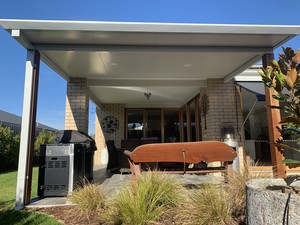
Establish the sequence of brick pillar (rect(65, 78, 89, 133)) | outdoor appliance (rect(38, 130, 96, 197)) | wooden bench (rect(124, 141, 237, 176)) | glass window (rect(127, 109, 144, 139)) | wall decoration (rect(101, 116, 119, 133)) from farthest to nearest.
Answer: glass window (rect(127, 109, 144, 139)) < wall decoration (rect(101, 116, 119, 133)) < brick pillar (rect(65, 78, 89, 133)) < outdoor appliance (rect(38, 130, 96, 197)) < wooden bench (rect(124, 141, 237, 176))

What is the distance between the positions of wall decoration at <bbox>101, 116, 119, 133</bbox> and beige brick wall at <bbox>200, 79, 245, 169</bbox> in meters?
6.31

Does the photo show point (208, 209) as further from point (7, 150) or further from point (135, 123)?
point (7, 150)

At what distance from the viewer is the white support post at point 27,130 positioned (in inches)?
189

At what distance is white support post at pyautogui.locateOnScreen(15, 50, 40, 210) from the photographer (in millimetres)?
4793

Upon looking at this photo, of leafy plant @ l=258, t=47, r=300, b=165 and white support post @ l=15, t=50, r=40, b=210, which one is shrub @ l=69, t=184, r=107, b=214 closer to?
white support post @ l=15, t=50, r=40, b=210

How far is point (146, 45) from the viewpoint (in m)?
5.48

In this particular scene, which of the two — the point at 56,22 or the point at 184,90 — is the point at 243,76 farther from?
the point at 56,22

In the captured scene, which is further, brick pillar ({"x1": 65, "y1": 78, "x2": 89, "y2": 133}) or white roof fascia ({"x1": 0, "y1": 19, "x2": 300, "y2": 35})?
brick pillar ({"x1": 65, "y1": 78, "x2": 89, "y2": 133})

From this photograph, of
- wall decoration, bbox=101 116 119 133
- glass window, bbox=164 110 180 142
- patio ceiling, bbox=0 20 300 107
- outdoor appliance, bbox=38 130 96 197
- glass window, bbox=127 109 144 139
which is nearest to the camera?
patio ceiling, bbox=0 20 300 107

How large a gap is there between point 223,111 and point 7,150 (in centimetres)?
1094

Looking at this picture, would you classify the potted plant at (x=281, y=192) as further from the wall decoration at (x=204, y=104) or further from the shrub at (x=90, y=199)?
the wall decoration at (x=204, y=104)

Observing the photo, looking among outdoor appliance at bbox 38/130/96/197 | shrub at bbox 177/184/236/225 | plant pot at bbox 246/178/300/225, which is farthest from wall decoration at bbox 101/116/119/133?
plant pot at bbox 246/178/300/225

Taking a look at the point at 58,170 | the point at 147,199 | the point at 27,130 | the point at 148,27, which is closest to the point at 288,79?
the point at 147,199

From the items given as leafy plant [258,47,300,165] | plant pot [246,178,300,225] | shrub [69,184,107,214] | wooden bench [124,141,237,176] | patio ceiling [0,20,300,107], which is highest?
patio ceiling [0,20,300,107]
